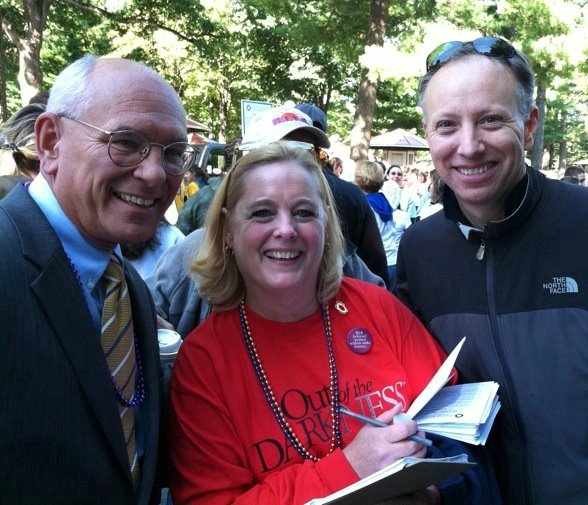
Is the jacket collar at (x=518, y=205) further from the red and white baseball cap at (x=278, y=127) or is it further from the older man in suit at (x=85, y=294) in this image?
the red and white baseball cap at (x=278, y=127)

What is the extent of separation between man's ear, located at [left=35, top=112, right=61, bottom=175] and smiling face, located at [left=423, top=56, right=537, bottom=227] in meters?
1.35

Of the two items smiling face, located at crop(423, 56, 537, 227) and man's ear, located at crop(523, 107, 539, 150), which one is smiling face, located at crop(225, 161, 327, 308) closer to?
smiling face, located at crop(423, 56, 537, 227)

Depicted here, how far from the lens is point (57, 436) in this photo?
4.44ft

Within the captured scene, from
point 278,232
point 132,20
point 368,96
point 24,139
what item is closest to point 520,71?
point 278,232

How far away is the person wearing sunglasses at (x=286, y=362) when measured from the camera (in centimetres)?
181

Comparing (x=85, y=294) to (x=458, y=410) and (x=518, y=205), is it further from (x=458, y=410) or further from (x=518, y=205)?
(x=518, y=205)

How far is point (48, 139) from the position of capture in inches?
63.5

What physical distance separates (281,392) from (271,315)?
33 cm

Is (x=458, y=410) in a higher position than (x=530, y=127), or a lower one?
lower

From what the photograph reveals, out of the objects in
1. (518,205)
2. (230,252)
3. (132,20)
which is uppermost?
(132,20)

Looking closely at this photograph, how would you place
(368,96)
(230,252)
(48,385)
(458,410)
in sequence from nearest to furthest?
(48,385)
(458,410)
(230,252)
(368,96)

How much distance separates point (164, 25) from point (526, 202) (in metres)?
13.9

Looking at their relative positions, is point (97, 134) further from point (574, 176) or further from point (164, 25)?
point (164, 25)

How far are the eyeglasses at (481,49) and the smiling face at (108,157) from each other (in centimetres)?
111
